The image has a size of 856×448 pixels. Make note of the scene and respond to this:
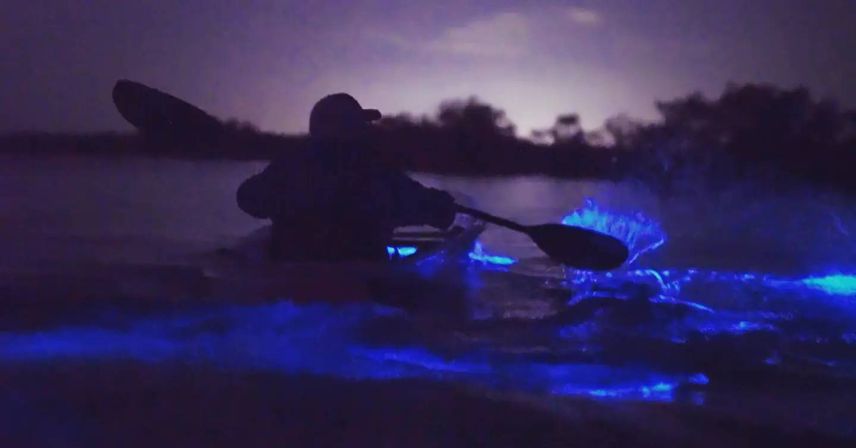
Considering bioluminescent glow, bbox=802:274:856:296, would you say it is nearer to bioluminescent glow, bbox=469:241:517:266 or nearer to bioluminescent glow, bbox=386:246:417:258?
bioluminescent glow, bbox=469:241:517:266

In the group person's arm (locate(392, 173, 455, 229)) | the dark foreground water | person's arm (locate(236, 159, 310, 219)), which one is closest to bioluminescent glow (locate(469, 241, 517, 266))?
the dark foreground water

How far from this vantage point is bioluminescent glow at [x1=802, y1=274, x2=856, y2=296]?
436 inches

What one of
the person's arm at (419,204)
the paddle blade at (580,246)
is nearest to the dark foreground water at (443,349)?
the paddle blade at (580,246)

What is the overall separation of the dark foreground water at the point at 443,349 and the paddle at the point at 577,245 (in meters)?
0.36

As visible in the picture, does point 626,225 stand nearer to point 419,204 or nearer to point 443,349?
Result: point 419,204

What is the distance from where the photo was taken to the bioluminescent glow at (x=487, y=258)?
1206cm

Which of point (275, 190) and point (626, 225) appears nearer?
point (275, 190)

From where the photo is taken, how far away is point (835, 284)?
1158 cm

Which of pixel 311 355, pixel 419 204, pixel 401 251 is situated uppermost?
pixel 419 204

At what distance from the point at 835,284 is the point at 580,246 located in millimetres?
3549

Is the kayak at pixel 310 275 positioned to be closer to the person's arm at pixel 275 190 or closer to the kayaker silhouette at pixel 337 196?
the kayaker silhouette at pixel 337 196

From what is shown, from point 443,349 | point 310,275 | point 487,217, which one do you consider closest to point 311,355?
point 443,349

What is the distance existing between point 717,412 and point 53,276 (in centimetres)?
667

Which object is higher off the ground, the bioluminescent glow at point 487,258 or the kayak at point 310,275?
the kayak at point 310,275
